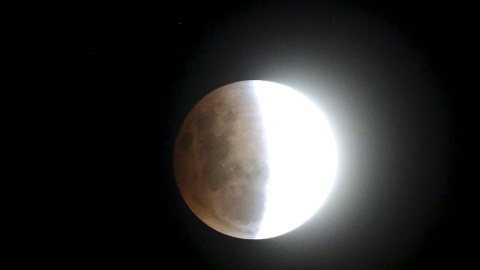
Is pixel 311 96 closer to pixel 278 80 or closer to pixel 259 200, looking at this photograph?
pixel 278 80

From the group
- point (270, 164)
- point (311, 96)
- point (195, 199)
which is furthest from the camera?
point (311, 96)

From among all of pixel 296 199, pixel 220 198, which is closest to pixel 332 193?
pixel 296 199

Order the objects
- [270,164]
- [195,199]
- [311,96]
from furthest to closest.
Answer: [311,96] → [195,199] → [270,164]

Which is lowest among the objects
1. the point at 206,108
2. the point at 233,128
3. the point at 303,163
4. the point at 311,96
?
the point at 303,163

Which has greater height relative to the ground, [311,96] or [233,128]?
[311,96]
